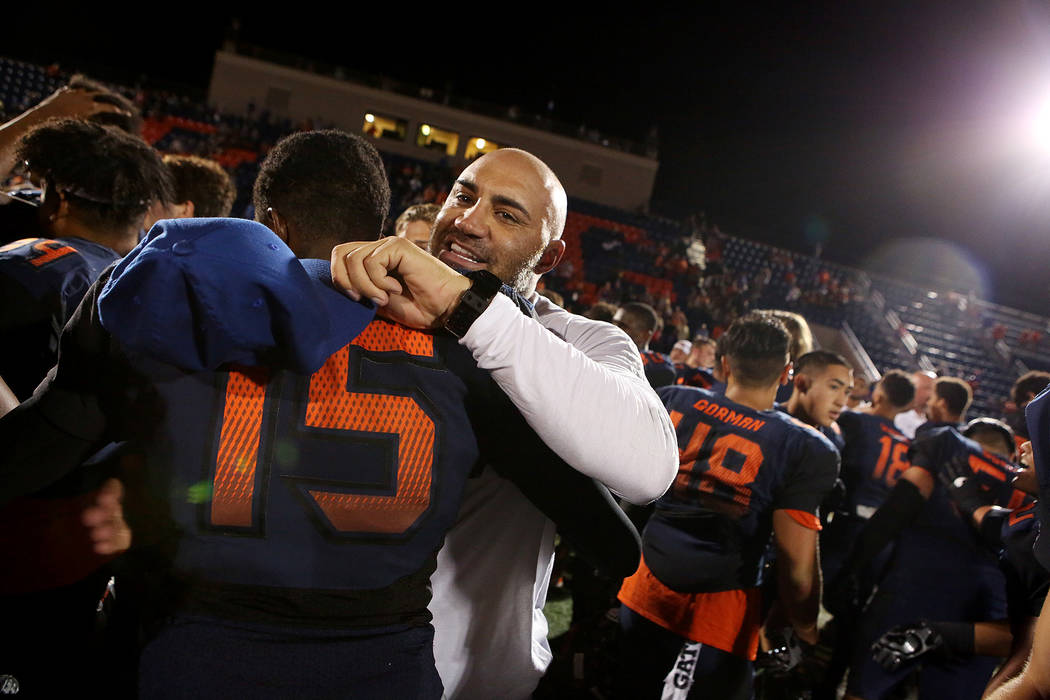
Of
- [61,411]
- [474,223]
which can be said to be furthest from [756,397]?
[61,411]

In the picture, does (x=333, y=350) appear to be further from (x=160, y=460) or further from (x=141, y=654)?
(x=141, y=654)

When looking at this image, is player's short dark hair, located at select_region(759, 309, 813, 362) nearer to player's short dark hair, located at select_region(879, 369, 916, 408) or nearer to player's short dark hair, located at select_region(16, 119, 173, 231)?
player's short dark hair, located at select_region(879, 369, 916, 408)

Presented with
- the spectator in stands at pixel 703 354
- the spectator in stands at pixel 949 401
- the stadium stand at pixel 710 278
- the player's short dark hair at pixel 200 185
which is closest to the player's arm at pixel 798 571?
the player's short dark hair at pixel 200 185

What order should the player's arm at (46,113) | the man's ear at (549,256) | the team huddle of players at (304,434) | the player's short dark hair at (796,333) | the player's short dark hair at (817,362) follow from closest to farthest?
the team huddle of players at (304,434) < the man's ear at (549,256) < the player's arm at (46,113) < the player's short dark hair at (817,362) < the player's short dark hair at (796,333)

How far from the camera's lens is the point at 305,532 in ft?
3.31

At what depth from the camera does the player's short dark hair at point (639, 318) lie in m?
4.92

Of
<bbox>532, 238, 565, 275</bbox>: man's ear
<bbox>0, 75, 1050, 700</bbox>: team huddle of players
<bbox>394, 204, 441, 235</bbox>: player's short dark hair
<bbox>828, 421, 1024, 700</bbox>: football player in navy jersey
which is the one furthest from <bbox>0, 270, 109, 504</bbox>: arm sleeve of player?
<bbox>828, 421, 1024, 700</bbox>: football player in navy jersey

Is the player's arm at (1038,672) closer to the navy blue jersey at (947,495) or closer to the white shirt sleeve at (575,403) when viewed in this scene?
the white shirt sleeve at (575,403)

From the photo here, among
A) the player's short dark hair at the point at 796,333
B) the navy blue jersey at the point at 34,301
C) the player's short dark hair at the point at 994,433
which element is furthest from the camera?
the player's short dark hair at the point at 994,433

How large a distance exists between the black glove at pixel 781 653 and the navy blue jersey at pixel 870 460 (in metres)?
2.19

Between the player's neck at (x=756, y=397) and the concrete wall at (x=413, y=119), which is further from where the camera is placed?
the concrete wall at (x=413, y=119)

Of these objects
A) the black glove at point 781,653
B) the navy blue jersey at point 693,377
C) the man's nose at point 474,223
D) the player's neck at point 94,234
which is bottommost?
the black glove at point 781,653

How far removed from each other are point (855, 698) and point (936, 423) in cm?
250

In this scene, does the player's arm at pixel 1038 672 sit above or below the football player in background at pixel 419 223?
below
